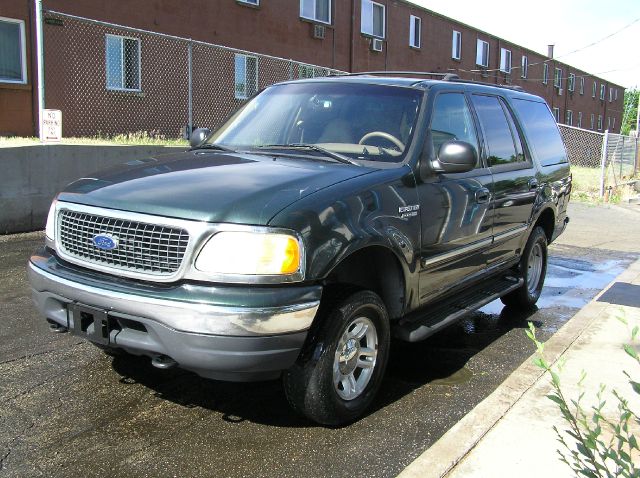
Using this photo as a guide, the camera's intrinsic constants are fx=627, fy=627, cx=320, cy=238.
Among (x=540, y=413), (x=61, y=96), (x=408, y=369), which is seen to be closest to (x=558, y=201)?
(x=408, y=369)

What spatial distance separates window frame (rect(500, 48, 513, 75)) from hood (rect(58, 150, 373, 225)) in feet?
111

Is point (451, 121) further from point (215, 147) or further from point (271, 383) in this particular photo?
point (271, 383)

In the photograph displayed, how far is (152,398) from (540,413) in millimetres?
2229

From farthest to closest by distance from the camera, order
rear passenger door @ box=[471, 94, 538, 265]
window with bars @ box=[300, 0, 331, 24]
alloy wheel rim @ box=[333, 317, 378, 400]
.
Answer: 1. window with bars @ box=[300, 0, 331, 24]
2. rear passenger door @ box=[471, 94, 538, 265]
3. alloy wheel rim @ box=[333, 317, 378, 400]

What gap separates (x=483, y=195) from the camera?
455 cm

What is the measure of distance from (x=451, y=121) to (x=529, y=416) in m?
2.09

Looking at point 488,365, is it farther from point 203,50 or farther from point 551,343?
point 203,50

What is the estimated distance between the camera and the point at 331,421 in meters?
3.33

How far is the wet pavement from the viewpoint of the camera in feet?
9.86

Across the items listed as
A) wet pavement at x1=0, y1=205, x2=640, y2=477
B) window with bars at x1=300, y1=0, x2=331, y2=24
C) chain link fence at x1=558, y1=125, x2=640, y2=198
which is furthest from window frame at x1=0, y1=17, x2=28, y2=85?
chain link fence at x1=558, y1=125, x2=640, y2=198

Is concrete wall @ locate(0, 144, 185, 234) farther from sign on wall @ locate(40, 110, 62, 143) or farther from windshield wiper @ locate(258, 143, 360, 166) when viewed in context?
windshield wiper @ locate(258, 143, 360, 166)

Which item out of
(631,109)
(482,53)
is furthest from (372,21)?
(631,109)

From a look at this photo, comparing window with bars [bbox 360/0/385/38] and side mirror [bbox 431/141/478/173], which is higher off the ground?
window with bars [bbox 360/0/385/38]

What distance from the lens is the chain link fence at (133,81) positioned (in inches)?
509
